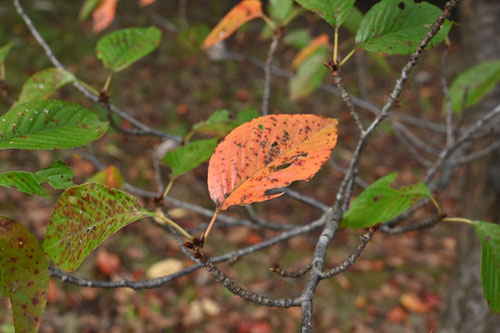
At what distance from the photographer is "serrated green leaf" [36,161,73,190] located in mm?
597

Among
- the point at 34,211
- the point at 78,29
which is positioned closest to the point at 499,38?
the point at 34,211

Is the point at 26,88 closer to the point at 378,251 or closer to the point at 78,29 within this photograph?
the point at 378,251

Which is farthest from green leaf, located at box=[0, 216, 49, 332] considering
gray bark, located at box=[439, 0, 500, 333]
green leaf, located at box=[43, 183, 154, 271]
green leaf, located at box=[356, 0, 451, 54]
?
gray bark, located at box=[439, 0, 500, 333]

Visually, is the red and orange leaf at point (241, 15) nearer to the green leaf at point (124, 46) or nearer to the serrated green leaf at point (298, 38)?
the green leaf at point (124, 46)

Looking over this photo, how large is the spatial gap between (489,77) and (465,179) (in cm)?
98

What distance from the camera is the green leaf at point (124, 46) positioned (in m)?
0.89

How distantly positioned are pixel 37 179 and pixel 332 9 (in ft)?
1.76

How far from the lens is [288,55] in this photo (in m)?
5.44

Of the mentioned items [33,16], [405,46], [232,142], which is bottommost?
[33,16]

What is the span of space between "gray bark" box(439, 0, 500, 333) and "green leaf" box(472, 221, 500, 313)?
1056 mm

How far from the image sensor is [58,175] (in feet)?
2.02

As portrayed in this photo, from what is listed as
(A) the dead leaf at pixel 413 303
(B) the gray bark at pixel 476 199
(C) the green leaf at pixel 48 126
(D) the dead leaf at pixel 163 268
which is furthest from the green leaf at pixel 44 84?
(A) the dead leaf at pixel 413 303

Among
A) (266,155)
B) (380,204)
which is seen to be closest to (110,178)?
(266,155)

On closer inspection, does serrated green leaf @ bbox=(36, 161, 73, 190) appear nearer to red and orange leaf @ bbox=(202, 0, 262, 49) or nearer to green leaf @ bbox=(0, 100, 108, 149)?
green leaf @ bbox=(0, 100, 108, 149)
